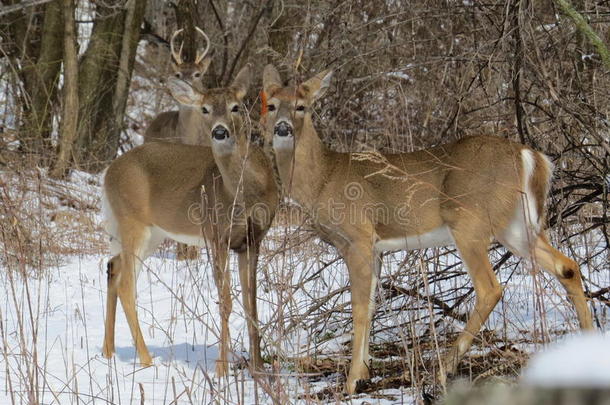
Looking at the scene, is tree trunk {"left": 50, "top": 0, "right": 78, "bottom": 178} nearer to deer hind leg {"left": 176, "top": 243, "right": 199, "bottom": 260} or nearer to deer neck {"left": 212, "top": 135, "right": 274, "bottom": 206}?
deer hind leg {"left": 176, "top": 243, "right": 199, "bottom": 260}

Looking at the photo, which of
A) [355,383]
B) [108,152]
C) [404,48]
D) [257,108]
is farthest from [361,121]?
[108,152]

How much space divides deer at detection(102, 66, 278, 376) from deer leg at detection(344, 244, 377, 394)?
68 cm

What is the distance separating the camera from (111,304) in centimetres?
573

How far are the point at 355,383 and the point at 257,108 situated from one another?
272 inches

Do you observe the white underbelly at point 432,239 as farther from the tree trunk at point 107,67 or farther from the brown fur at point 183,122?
the tree trunk at point 107,67

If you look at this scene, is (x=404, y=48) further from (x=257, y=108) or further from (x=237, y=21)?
(x=237, y=21)

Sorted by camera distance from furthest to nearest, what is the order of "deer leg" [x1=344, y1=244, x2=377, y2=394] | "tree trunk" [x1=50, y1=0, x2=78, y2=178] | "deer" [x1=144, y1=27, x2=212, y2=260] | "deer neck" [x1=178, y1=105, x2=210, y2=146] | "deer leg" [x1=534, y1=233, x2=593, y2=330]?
1. "tree trunk" [x1=50, y1=0, x2=78, y2=178]
2. "deer" [x1=144, y1=27, x2=212, y2=260]
3. "deer neck" [x1=178, y1=105, x2=210, y2=146]
4. "deer leg" [x1=344, y1=244, x2=377, y2=394]
5. "deer leg" [x1=534, y1=233, x2=593, y2=330]

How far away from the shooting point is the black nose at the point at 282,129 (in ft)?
16.7

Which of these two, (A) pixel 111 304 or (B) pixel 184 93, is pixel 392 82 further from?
(A) pixel 111 304

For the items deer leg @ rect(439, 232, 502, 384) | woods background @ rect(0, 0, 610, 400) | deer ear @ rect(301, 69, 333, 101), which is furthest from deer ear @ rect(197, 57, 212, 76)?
deer leg @ rect(439, 232, 502, 384)

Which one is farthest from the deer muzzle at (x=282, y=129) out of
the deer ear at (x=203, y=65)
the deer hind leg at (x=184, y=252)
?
the deer ear at (x=203, y=65)

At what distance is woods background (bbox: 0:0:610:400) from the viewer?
4.87 m

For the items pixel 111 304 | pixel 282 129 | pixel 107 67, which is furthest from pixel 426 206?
pixel 107 67

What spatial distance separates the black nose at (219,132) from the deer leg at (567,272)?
84.8 inches
